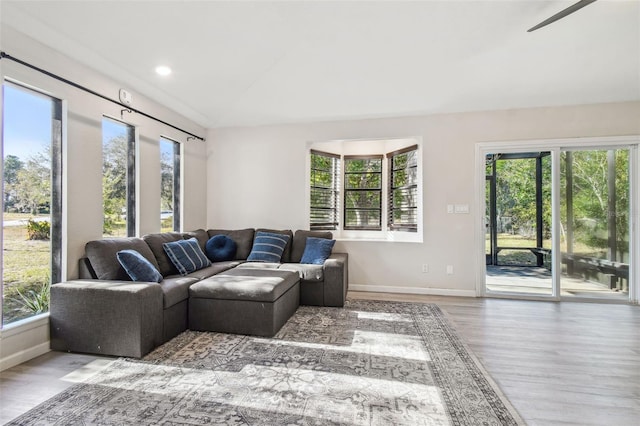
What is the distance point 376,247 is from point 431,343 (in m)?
1.99

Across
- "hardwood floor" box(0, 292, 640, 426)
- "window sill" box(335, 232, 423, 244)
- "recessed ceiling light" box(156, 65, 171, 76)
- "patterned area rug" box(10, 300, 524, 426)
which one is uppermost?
"recessed ceiling light" box(156, 65, 171, 76)

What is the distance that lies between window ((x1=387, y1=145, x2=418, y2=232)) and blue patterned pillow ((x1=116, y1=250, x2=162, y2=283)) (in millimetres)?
3533

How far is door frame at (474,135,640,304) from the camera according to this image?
393 centimetres

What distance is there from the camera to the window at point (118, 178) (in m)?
3.20

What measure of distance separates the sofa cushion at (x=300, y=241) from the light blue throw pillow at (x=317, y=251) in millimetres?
120

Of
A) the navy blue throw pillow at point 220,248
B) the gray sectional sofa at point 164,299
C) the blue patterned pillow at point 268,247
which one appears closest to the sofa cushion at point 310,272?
the gray sectional sofa at point 164,299

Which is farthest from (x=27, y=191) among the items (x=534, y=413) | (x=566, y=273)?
(x=566, y=273)

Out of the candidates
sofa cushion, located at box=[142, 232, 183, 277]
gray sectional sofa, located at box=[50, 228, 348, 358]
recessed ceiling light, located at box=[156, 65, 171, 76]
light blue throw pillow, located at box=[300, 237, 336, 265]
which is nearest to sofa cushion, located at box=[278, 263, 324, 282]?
gray sectional sofa, located at box=[50, 228, 348, 358]

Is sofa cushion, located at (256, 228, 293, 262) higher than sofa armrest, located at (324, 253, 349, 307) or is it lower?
higher

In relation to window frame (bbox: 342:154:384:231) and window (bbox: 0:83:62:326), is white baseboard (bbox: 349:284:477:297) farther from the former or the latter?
window (bbox: 0:83:62:326)

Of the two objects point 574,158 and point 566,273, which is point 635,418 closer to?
point 566,273

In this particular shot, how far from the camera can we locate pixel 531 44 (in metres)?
3.10

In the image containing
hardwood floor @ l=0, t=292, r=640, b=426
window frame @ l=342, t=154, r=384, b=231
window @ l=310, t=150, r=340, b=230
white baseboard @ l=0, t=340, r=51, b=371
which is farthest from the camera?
window frame @ l=342, t=154, r=384, b=231

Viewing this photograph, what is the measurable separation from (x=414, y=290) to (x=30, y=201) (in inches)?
175
